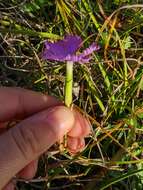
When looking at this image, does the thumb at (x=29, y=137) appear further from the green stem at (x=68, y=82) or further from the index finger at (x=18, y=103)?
the index finger at (x=18, y=103)

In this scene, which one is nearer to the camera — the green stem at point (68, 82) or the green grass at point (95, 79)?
the green stem at point (68, 82)

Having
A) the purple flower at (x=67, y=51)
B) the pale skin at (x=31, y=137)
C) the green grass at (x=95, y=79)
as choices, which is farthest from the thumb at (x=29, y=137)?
the green grass at (x=95, y=79)

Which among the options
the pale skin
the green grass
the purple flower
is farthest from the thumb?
the green grass

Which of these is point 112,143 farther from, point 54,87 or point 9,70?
point 9,70

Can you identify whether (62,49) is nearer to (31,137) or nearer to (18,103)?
(31,137)

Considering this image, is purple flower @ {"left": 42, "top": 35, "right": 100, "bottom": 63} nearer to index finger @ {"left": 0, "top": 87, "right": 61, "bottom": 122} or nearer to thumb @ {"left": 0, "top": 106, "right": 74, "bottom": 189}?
thumb @ {"left": 0, "top": 106, "right": 74, "bottom": 189}

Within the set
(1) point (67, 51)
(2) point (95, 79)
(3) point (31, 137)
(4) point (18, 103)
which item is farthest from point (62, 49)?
(2) point (95, 79)
